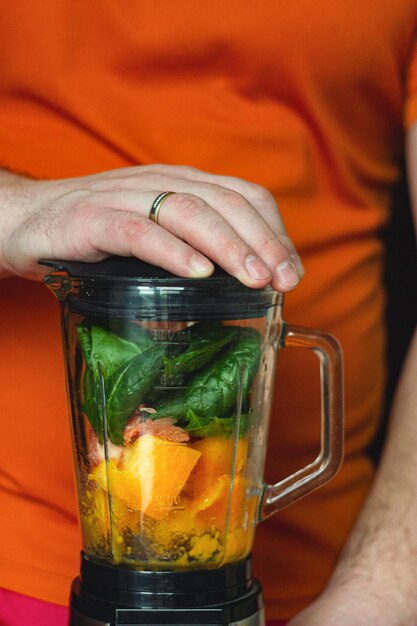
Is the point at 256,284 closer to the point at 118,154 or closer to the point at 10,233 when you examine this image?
the point at 10,233

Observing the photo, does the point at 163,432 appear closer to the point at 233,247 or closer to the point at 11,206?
the point at 233,247

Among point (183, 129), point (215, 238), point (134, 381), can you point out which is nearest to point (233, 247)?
point (215, 238)

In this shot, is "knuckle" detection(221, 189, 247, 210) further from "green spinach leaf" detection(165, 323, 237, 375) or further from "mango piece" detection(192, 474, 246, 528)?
"mango piece" detection(192, 474, 246, 528)

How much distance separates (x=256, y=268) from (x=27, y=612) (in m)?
0.53

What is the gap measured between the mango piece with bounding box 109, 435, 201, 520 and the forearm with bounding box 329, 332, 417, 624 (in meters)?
0.29

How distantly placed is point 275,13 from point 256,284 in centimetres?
42

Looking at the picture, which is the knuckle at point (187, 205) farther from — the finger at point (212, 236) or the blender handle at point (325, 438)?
the blender handle at point (325, 438)

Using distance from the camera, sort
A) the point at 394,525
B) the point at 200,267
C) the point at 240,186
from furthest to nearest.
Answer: the point at 394,525
the point at 240,186
the point at 200,267

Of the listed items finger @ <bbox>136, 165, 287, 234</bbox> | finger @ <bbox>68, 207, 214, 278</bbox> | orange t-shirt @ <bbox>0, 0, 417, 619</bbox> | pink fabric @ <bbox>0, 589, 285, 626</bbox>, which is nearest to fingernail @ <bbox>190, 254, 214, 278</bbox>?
finger @ <bbox>68, 207, 214, 278</bbox>

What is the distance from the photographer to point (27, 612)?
1047 millimetres

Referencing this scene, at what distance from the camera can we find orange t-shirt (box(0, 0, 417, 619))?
1030mm

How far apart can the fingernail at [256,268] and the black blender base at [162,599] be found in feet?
0.77

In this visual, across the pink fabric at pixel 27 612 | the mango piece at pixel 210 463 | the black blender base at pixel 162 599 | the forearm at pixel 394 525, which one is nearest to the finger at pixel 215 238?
the mango piece at pixel 210 463

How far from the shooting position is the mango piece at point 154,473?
0.74 metres
